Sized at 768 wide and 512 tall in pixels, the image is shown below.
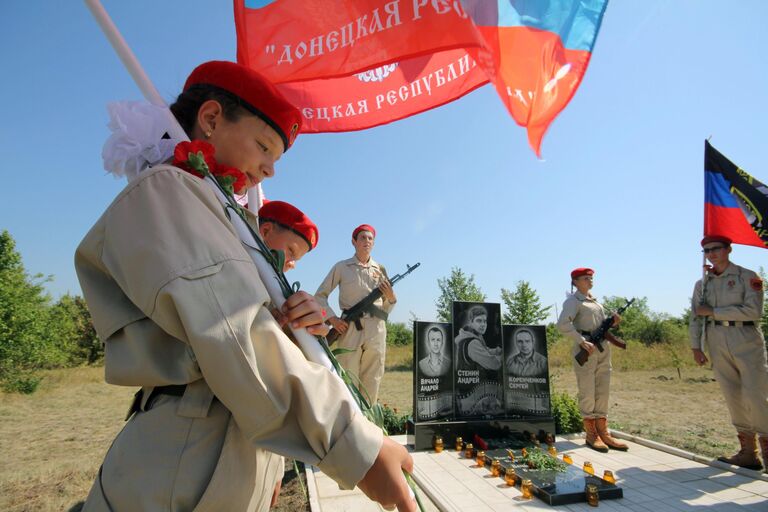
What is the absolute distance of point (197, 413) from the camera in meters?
0.92

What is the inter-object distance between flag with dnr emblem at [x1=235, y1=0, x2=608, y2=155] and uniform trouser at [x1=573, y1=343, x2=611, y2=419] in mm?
4392

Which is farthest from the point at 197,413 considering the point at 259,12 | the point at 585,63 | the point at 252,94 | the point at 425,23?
the point at 259,12

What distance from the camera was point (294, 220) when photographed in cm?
241

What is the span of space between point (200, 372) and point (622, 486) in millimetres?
4852

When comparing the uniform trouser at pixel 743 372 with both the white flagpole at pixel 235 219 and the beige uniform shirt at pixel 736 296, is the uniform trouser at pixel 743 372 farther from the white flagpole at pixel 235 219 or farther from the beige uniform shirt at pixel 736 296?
the white flagpole at pixel 235 219

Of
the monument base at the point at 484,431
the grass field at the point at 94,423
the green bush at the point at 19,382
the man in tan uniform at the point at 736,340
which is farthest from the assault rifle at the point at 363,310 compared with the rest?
the green bush at the point at 19,382

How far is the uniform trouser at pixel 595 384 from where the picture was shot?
5.66 metres

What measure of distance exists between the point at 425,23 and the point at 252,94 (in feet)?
5.34

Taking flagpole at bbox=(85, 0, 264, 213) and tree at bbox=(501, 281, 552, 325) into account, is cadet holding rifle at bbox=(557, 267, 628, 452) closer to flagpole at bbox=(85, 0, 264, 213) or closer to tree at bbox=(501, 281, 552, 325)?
flagpole at bbox=(85, 0, 264, 213)

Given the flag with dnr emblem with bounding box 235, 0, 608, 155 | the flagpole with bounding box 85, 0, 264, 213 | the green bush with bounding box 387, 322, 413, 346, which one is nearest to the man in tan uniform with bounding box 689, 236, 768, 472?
the flag with dnr emblem with bounding box 235, 0, 608, 155

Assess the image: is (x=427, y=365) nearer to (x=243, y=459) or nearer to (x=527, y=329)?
(x=527, y=329)

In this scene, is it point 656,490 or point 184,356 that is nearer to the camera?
point 184,356

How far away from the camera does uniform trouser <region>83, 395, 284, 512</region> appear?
2.92 ft

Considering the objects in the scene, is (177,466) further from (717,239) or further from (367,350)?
(717,239)
